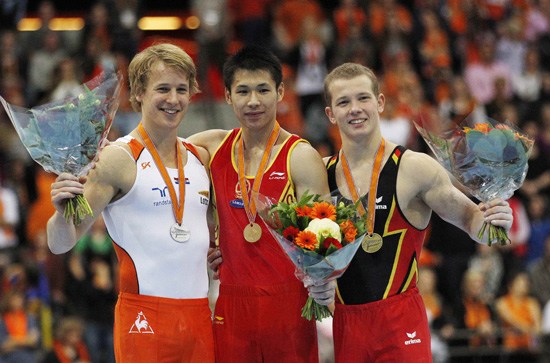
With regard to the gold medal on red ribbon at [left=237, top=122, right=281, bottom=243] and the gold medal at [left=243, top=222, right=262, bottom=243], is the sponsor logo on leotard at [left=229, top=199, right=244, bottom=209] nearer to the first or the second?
the gold medal on red ribbon at [left=237, top=122, right=281, bottom=243]

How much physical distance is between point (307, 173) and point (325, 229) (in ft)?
2.33

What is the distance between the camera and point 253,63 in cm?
703

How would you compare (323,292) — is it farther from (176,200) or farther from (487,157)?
(487,157)

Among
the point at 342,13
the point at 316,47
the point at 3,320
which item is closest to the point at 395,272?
the point at 3,320

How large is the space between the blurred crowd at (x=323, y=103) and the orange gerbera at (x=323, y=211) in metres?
4.80

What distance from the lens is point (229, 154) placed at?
23.4ft

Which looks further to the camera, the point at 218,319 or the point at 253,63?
the point at 253,63

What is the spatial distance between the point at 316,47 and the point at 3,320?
663 centimetres

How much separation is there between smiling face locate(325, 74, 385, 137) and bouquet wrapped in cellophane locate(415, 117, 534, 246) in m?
0.53

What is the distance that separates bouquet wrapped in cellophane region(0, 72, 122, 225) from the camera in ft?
20.2

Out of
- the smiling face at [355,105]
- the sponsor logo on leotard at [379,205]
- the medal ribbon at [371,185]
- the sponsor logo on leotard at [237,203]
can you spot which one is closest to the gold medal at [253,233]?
the sponsor logo on leotard at [237,203]

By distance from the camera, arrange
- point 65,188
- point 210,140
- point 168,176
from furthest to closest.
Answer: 1. point 210,140
2. point 168,176
3. point 65,188

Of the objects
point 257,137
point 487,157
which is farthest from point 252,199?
point 487,157

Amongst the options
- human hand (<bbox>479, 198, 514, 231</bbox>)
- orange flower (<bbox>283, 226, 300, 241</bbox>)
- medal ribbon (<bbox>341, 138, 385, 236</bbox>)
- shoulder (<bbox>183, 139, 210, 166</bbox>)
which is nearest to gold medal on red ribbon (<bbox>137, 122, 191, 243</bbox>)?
shoulder (<bbox>183, 139, 210, 166</bbox>)
